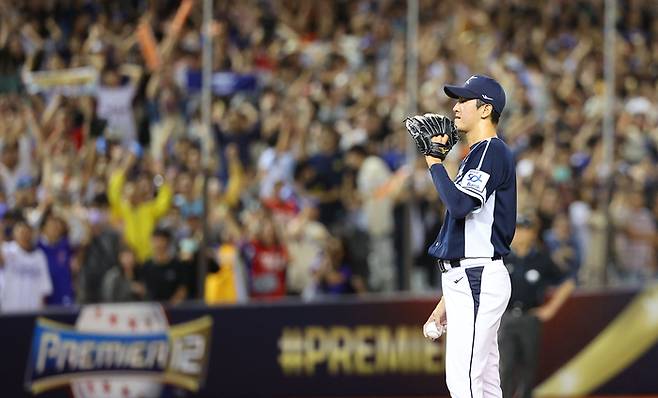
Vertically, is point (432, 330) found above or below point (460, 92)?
below

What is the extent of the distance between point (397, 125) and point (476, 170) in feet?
26.8

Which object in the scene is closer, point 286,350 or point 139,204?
point 139,204

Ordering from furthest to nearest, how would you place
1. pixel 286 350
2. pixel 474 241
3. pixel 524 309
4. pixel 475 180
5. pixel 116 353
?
pixel 286 350 → pixel 116 353 → pixel 524 309 → pixel 474 241 → pixel 475 180

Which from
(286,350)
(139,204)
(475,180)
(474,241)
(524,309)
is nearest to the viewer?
(475,180)

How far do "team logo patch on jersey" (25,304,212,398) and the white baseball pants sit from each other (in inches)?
272

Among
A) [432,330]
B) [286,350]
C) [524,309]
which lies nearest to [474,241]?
[432,330]

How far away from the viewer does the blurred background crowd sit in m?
13.7

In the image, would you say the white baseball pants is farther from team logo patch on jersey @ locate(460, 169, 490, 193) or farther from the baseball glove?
the baseball glove

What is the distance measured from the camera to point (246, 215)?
15.1 m

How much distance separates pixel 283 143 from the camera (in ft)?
51.7

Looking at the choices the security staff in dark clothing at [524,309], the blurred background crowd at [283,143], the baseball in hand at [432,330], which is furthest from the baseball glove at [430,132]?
the blurred background crowd at [283,143]

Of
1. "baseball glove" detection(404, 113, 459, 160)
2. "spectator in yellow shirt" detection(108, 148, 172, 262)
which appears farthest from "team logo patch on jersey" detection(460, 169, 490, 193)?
"spectator in yellow shirt" detection(108, 148, 172, 262)

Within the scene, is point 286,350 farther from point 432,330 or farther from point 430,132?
point 430,132

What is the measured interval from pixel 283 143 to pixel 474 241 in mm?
7937
